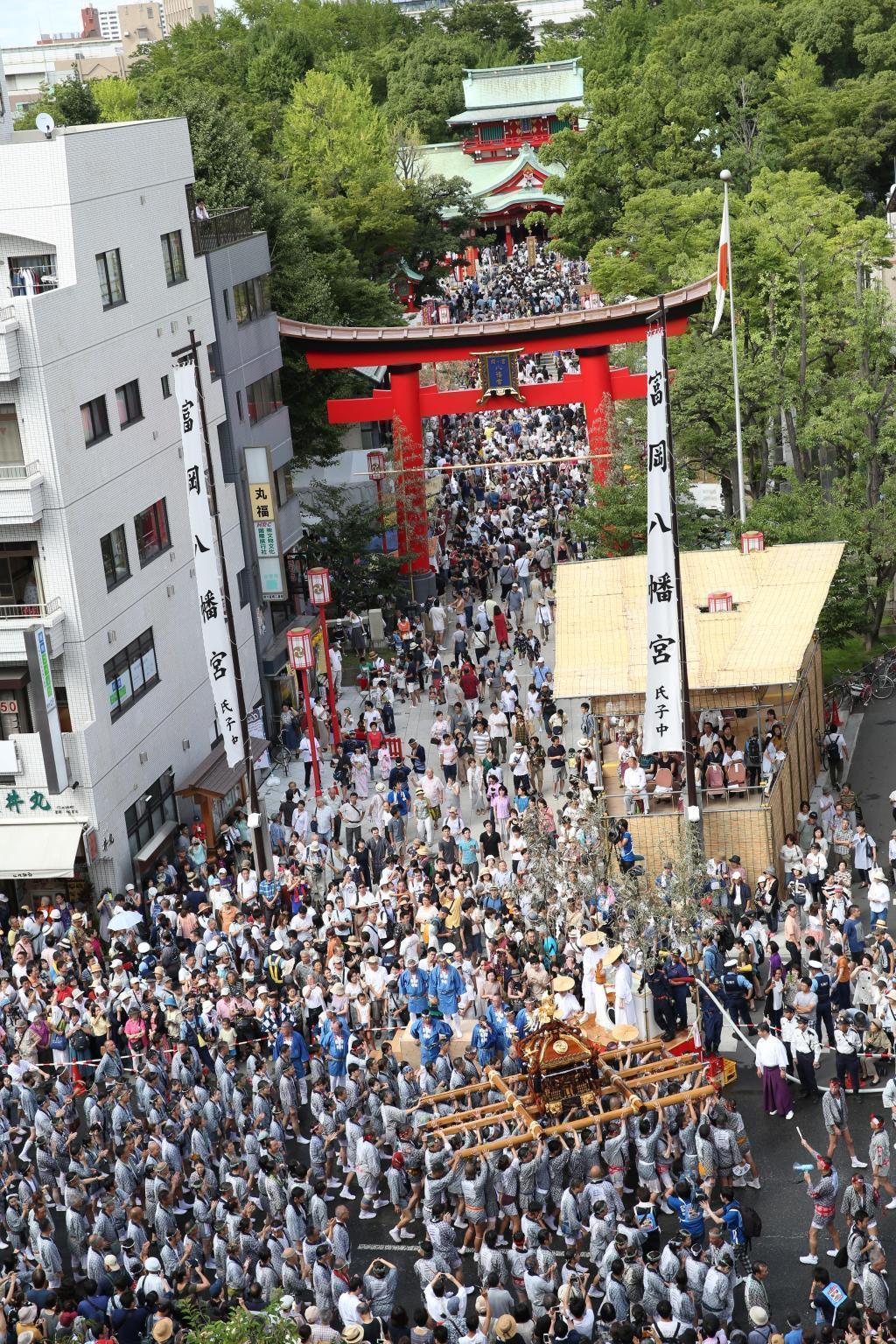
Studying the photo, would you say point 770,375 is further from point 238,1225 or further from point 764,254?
point 238,1225

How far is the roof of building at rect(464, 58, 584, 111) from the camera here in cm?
9175

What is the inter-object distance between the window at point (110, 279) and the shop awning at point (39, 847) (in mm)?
8928

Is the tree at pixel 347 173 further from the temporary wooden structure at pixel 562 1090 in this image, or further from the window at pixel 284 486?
the temporary wooden structure at pixel 562 1090

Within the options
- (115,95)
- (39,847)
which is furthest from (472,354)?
(115,95)

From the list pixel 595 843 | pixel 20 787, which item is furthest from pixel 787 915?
→ pixel 20 787

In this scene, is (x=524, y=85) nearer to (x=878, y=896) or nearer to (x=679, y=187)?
(x=679, y=187)

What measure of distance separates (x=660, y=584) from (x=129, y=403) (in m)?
11.6

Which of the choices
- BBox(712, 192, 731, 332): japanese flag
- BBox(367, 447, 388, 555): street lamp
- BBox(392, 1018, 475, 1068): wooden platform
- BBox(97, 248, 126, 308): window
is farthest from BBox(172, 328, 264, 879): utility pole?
BBox(367, 447, 388, 555): street lamp

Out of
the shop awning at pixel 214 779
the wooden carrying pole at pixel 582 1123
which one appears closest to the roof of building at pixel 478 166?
the shop awning at pixel 214 779

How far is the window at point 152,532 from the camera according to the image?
94.8 feet

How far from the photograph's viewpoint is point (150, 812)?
2830 cm

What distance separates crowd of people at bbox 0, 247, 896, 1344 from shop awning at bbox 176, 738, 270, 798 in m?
1.03

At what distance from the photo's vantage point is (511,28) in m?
115

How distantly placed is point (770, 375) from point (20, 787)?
2041 centimetres
